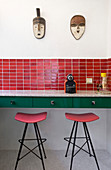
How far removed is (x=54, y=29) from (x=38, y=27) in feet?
0.85

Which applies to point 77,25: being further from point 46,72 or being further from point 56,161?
point 56,161

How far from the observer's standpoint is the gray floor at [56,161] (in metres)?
1.79

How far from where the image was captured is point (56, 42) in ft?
7.35

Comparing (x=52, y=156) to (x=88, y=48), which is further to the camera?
(x=88, y=48)

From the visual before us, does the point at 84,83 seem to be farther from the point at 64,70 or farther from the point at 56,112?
the point at 56,112

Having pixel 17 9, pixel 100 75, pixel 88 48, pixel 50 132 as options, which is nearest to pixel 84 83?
pixel 100 75

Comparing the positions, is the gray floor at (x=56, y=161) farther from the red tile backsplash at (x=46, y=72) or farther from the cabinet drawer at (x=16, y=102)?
the red tile backsplash at (x=46, y=72)

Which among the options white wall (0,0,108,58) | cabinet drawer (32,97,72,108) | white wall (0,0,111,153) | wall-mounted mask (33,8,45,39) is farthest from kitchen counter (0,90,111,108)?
wall-mounted mask (33,8,45,39)

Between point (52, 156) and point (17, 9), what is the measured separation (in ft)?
7.80

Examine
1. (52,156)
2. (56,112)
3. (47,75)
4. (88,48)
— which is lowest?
(52,156)

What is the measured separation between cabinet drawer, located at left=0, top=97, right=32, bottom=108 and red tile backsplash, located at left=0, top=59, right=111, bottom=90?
20.3 inches

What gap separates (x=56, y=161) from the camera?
1.92 meters

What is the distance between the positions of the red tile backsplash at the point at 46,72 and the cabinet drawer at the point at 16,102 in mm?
516

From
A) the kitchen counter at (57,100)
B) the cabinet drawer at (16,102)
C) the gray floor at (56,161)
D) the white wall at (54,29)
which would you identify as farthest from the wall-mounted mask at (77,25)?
the gray floor at (56,161)
